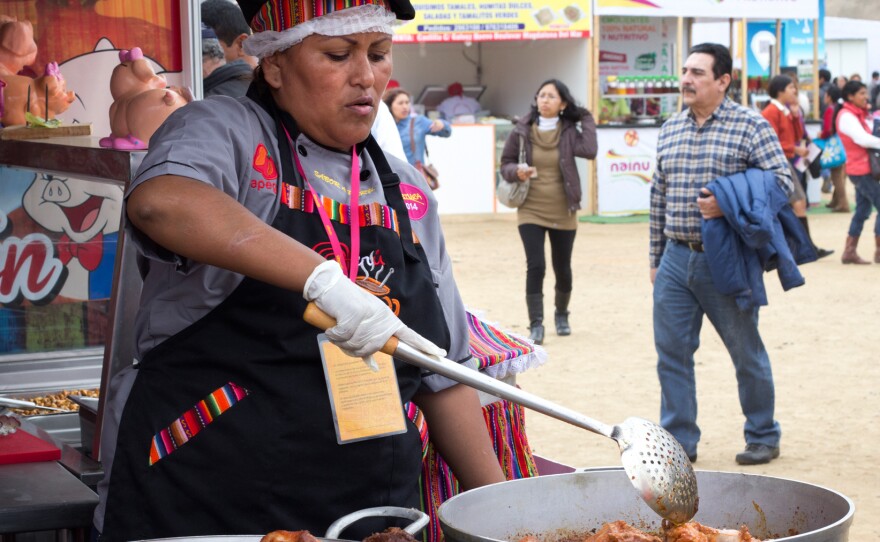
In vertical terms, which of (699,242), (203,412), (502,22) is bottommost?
(699,242)

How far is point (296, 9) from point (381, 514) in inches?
33.0

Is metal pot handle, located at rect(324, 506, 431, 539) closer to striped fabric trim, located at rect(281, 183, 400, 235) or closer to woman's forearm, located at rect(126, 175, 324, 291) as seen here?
woman's forearm, located at rect(126, 175, 324, 291)

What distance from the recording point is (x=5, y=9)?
310 centimetres

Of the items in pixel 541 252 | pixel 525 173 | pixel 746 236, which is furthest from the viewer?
pixel 541 252

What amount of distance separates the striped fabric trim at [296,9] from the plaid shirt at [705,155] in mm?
3493

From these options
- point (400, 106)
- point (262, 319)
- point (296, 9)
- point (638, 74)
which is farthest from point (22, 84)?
point (638, 74)

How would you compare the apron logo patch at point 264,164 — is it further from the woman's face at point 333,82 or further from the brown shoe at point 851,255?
the brown shoe at point 851,255

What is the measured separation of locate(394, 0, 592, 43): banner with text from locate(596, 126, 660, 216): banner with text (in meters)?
1.50

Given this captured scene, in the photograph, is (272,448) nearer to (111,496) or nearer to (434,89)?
(111,496)

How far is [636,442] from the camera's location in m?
1.70

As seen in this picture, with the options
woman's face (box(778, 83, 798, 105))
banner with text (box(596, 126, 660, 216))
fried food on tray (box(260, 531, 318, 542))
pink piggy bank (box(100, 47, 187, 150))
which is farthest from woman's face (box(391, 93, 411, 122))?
fried food on tray (box(260, 531, 318, 542))

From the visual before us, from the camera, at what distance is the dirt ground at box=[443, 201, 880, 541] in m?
5.44

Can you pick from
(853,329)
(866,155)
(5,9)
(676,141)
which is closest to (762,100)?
(866,155)

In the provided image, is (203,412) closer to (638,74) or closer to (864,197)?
(864,197)
